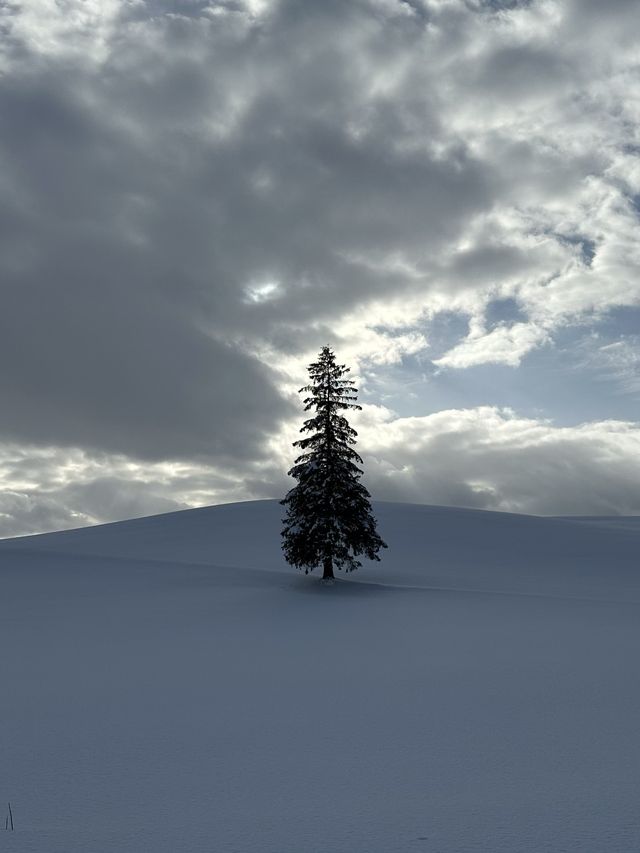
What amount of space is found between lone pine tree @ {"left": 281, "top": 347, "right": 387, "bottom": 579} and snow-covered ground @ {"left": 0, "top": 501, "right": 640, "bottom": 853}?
2787 millimetres

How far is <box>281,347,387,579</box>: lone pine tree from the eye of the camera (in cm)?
3441

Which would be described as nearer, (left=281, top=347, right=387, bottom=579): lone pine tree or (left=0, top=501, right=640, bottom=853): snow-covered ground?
(left=0, top=501, right=640, bottom=853): snow-covered ground

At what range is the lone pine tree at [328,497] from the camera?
113 feet

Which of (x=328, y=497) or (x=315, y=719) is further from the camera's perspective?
(x=328, y=497)

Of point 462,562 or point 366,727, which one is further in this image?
point 462,562

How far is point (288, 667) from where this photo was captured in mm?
17125

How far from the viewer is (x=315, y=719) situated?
1266 cm

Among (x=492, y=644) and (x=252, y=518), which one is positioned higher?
(x=252, y=518)

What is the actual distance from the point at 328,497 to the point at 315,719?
73.8 ft

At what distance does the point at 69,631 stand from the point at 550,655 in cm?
1506

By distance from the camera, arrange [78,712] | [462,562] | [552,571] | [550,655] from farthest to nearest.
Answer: [462,562] < [552,571] < [550,655] < [78,712]

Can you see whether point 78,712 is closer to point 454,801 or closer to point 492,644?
point 454,801

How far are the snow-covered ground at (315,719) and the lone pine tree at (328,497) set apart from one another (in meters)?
2.79

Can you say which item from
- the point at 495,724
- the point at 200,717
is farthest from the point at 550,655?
the point at 200,717
